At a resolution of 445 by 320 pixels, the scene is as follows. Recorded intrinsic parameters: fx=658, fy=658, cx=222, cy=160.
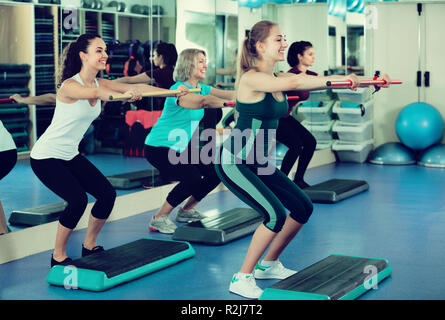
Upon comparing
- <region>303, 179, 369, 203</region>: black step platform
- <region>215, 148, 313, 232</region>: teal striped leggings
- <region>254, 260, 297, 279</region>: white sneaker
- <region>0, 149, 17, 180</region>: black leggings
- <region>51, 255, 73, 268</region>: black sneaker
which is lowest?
<region>254, 260, 297, 279</region>: white sneaker

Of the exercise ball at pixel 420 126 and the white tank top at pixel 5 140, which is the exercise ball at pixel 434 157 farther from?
the white tank top at pixel 5 140

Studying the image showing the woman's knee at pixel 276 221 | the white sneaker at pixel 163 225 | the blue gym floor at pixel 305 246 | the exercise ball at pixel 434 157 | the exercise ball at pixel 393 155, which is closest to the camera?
the woman's knee at pixel 276 221

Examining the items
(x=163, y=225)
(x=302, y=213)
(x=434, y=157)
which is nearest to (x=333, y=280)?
(x=302, y=213)

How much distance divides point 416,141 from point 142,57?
12.8ft

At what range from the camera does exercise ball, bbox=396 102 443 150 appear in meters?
7.61

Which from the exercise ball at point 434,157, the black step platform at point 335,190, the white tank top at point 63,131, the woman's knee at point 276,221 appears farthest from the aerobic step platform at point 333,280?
the exercise ball at point 434,157

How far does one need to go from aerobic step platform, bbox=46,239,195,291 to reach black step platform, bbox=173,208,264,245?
13.0 inches

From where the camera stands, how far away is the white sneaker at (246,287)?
3190 millimetres

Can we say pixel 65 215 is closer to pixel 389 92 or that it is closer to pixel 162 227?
pixel 162 227

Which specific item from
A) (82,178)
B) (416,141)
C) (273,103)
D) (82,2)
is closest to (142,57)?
(82,2)

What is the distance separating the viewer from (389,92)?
327 inches

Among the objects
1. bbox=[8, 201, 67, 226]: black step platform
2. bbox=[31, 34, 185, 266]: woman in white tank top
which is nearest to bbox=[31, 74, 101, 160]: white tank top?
bbox=[31, 34, 185, 266]: woman in white tank top

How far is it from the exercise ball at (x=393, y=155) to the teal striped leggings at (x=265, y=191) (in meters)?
4.74

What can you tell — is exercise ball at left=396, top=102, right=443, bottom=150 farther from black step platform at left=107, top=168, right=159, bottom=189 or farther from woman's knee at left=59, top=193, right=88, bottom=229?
woman's knee at left=59, top=193, right=88, bottom=229
